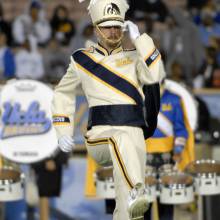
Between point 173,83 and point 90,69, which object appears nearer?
point 90,69

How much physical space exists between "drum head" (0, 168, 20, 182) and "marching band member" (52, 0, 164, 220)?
176 cm

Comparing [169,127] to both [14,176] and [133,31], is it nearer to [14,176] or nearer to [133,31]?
[14,176]

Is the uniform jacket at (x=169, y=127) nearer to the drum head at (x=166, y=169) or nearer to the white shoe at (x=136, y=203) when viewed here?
the drum head at (x=166, y=169)

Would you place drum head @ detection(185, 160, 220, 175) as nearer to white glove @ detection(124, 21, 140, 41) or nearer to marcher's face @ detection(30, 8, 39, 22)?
white glove @ detection(124, 21, 140, 41)

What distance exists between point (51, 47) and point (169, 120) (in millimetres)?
3790

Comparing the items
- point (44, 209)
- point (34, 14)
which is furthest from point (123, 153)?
point (34, 14)

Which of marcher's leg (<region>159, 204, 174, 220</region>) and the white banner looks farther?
the white banner

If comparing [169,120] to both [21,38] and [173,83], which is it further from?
[21,38]

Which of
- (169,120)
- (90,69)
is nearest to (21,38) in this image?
(169,120)

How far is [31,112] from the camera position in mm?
10016

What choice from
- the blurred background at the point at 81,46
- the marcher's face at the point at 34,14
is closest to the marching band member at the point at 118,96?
the blurred background at the point at 81,46

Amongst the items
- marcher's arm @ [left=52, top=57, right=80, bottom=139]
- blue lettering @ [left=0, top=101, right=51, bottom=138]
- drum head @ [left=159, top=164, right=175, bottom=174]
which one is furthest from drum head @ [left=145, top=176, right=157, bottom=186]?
marcher's arm @ [left=52, top=57, right=80, bottom=139]

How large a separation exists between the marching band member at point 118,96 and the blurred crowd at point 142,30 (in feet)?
15.8

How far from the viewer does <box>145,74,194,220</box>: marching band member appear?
9.34 meters
